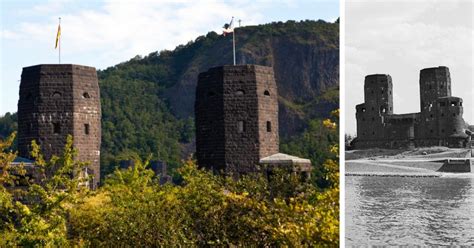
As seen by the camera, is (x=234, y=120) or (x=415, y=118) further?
(x=234, y=120)

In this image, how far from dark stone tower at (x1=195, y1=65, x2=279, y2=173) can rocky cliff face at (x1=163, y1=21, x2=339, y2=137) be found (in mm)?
73817

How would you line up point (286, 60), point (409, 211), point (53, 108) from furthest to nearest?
1. point (286, 60)
2. point (53, 108)
3. point (409, 211)

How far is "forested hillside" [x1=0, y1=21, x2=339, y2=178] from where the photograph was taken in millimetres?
94125

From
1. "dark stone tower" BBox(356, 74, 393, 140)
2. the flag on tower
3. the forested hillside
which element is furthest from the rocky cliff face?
"dark stone tower" BBox(356, 74, 393, 140)

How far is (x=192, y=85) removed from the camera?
10750 cm

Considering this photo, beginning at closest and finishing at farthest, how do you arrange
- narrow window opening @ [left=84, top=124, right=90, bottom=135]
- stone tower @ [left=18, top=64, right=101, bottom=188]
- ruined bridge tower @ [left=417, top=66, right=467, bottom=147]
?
ruined bridge tower @ [left=417, top=66, right=467, bottom=147] < stone tower @ [left=18, top=64, right=101, bottom=188] < narrow window opening @ [left=84, top=124, right=90, bottom=135]

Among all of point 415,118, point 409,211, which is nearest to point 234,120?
point 415,118

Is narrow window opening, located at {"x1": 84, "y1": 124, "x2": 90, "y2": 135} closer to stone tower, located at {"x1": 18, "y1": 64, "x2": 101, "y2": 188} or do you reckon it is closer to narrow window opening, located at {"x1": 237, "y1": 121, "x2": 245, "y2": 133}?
stone tower, located at {"x1": 18, "y1": 64, "x2": 101, "y2": 188}

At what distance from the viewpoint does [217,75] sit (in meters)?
26.9

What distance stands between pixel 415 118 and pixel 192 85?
91.6 metres

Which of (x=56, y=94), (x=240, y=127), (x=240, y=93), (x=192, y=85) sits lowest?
(x=240, y=127)

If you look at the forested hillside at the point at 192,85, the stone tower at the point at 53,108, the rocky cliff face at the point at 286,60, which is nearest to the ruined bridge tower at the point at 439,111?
the stone tower at the point at 53,108

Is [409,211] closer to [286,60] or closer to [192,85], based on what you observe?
[192,85]

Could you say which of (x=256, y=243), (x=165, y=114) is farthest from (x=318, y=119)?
(x=256, y=243)
